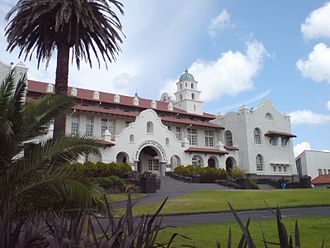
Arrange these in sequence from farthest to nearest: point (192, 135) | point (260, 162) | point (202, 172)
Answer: point (260, 162) → point (192, 135) → point (202, 172)

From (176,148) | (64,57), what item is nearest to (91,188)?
(64,57)

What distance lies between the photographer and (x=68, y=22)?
617 inches

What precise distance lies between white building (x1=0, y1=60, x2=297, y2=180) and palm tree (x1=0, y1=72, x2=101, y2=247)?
91.6ft

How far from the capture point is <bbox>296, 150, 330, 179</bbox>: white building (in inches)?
2367

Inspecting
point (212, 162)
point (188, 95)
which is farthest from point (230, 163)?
point (188, 95)

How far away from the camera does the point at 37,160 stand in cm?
883

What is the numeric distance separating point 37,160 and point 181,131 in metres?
42.5

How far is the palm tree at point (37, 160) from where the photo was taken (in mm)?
8086

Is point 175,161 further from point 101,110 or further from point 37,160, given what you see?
point 37,160

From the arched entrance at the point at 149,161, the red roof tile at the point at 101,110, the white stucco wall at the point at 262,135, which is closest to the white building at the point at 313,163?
the white stucco wall at the point at 262,135

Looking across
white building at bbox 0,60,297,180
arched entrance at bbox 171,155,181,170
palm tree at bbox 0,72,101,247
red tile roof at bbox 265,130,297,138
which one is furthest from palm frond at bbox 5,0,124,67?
red tile roof at bbox 265,130,297,138

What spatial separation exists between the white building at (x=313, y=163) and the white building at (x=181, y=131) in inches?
209

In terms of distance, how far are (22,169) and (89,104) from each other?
37308 millimetres

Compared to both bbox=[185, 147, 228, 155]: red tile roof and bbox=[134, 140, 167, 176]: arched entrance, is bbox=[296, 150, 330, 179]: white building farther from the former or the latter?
bbox=[134, 140, 167, 176]: arched entrance
